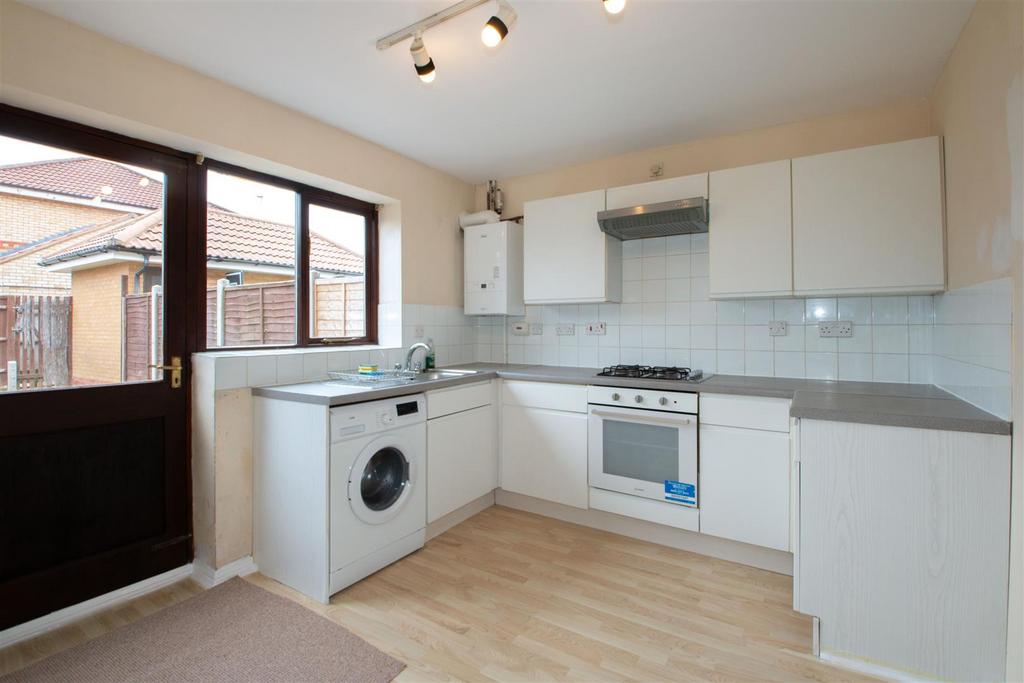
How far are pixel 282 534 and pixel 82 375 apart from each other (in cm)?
107

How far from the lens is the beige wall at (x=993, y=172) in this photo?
1338 mm

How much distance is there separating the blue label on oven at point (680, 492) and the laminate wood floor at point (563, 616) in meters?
0.31

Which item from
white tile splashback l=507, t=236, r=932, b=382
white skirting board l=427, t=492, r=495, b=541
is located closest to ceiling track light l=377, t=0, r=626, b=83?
white tile splashback l=507, t=236, r=932, b=382

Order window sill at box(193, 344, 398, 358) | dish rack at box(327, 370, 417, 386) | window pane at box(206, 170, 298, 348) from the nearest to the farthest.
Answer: window sill at box(193, 344, 398, 358) → window pane at box(206, 170, 298, 348) → dish rack at box(327, 370, 417, 386)

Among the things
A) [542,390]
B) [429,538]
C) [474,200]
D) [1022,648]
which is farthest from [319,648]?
[474,200]

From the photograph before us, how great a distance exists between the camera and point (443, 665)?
1.66 meters

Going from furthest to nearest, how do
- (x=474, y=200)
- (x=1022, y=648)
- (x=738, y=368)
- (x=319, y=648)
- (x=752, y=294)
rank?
(x=474, y=200) → (x=738, y=368) → (x=752, y=294) → (x=319, y=648) → (x=1022, y=648)

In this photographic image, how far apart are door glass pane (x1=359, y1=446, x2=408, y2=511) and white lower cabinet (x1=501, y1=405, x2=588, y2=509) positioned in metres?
0.83

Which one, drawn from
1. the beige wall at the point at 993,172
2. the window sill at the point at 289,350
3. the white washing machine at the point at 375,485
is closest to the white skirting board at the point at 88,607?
the white washing machine at the point at 375,485

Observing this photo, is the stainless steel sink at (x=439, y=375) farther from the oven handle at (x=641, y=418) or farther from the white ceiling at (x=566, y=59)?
the white ceiling at (x=566, y=59)

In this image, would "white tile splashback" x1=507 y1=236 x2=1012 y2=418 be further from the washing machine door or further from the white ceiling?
the washing machine door

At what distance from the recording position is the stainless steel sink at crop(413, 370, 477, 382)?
2.67 m

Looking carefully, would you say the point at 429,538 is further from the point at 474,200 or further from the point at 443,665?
the point at 474,200

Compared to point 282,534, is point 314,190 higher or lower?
higher
